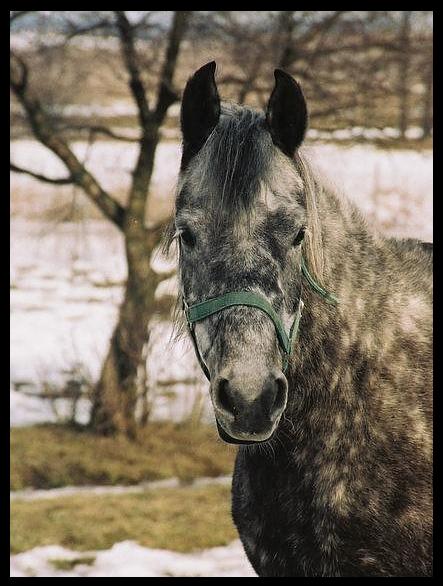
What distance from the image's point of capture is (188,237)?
238 centimetres

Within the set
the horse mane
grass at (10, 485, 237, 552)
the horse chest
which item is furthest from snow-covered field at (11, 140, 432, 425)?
the horse mane

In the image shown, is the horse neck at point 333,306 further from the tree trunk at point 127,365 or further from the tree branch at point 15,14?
the tree branch at point 15,14

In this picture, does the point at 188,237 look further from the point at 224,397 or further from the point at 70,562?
the point at 70,562

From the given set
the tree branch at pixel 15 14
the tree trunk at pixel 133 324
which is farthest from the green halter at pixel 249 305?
the tree branch at pixel 15 14

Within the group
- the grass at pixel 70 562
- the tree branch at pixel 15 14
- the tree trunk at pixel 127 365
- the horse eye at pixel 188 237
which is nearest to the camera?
the horse eye at pixel 188 237

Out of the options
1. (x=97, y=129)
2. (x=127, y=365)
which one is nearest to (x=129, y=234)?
(x=97, y=129)

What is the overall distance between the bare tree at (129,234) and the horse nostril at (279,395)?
589 cm

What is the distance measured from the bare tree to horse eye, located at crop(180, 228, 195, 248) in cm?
551

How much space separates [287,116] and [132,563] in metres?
4.46

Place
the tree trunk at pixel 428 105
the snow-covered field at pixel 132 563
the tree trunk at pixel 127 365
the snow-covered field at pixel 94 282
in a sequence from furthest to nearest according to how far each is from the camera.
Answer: the snow-covered field at pixel 94 282 → the tree trunk at pixel 127 365 → the tree trunk at pixel 428 105 → the snow-covered field at pixel 132 563

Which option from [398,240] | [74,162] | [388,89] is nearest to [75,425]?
[74,162]

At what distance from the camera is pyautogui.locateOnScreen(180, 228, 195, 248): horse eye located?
7.76ft

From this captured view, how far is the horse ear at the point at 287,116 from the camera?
2.41m

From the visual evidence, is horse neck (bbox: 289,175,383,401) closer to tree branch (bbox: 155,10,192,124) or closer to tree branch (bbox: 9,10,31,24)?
tree branch (bbox: 155,10,192,124)
